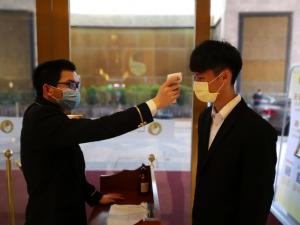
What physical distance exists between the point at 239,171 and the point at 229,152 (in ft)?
0.31

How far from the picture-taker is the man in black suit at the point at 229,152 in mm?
1327

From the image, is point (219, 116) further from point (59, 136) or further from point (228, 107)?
point (59, 136)

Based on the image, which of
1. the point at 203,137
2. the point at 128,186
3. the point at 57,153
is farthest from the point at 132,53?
the point at 57,153

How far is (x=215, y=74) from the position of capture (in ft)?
4.84

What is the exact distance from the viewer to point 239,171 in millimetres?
1384

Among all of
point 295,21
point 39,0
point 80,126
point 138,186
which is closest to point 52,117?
point 80,126

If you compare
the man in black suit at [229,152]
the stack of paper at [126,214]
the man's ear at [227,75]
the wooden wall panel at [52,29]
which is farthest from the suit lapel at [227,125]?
the wooden wall panel at [52,29]

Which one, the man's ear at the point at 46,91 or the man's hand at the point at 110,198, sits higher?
the man's ear at the point at 46,91

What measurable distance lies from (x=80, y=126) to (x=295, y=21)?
3.87 metres

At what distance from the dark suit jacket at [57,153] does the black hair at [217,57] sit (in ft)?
1.15

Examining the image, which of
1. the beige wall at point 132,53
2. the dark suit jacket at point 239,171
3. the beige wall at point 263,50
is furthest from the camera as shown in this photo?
the beige wall at point 263,50

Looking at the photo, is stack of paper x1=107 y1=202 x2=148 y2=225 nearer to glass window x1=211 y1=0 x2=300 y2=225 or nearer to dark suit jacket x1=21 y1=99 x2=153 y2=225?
dark suit jacket x1=21 y1=99 x2=153 y2=225

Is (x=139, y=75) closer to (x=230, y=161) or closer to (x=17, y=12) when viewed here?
(x=17, y=12)

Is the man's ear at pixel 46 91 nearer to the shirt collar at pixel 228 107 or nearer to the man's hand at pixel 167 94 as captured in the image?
the man's hand at pixel 167 94
